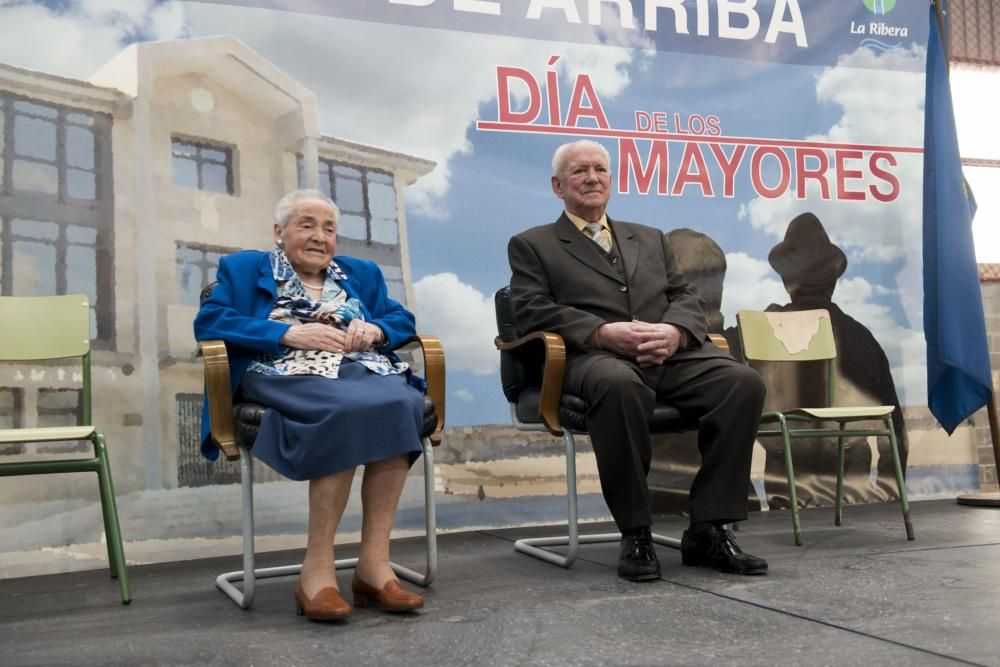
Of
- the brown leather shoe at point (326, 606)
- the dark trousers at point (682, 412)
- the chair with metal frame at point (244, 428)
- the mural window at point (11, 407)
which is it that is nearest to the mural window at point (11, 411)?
the mural window at point (11, 407)

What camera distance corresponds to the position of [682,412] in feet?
8.33

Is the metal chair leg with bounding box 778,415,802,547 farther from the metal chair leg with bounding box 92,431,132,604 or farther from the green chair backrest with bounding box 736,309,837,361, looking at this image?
the metal chair leg with bounding box 92,431,132,604

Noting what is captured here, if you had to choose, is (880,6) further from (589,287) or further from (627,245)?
(589,287)

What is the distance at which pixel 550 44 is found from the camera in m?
3.68

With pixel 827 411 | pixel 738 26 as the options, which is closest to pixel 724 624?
pixel 827 411

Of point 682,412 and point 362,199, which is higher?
point 362,199

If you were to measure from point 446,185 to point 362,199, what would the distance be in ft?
1.11

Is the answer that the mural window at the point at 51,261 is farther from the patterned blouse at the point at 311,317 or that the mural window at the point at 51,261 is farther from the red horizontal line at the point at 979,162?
the red horizontal line at the point at 979,162

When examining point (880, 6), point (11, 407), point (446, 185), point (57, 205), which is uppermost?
point (880, 6)

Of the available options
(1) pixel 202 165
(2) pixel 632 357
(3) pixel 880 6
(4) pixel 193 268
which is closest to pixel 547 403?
(2) pixel 632 357

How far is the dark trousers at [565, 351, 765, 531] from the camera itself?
7.65 ft

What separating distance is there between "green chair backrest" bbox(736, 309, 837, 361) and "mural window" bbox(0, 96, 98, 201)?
7.92ft

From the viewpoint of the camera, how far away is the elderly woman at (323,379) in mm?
1995

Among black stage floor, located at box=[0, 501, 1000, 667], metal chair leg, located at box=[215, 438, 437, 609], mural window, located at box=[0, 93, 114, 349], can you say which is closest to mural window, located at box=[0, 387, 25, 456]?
mural window, located at box=[0, 93, 114, 349]
